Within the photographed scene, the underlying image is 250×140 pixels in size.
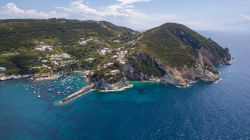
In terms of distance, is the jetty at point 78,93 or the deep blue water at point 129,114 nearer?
the deep blue water at point 129,114

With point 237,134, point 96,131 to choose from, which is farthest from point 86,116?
point 237,134

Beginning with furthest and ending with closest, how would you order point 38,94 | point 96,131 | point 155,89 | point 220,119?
point 155,89
point 38,94
point 220,119
point 96,131

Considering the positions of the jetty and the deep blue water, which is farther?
the jetty

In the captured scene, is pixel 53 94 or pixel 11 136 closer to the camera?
pixel 11 136

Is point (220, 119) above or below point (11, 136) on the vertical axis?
above

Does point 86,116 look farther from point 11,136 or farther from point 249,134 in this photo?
point 249,134

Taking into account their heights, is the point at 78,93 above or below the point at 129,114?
above

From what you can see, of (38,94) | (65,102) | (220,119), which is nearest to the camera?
(220,119)

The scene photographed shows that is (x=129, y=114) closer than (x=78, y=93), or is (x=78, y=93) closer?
(x=129, y=114)
